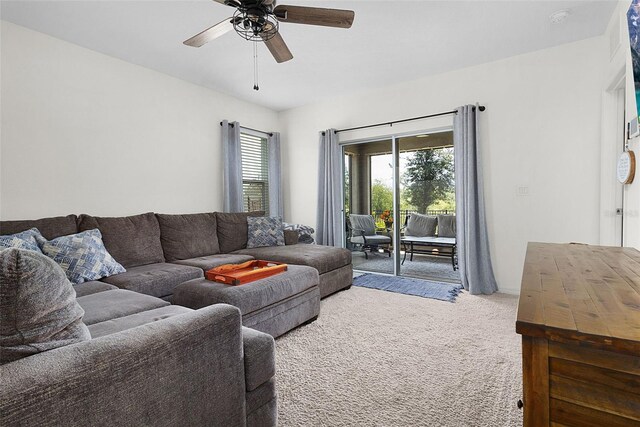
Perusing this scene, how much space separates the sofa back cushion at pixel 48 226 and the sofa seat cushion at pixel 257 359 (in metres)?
2.19

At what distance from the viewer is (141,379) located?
92cm

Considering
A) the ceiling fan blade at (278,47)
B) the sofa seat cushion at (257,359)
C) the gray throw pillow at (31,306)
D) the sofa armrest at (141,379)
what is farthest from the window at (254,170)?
the gray throw pillow at (31,306)

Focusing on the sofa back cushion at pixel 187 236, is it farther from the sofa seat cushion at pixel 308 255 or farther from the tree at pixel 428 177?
the tree at pixel 428 177

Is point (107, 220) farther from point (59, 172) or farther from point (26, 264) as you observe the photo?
point (26, 264)

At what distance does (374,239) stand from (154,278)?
3118 mm

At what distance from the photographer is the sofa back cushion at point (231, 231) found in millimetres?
3924

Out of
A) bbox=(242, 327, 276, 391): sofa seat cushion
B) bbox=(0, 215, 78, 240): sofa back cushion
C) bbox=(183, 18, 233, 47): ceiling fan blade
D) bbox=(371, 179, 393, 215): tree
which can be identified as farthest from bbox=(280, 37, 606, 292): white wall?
bbox=(0, 215, 78, 240): sofa back cushion

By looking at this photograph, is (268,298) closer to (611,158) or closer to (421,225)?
(421,225)

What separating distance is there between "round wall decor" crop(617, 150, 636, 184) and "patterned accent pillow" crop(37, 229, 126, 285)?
4015 millimetres

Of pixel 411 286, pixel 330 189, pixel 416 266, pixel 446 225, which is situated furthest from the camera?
pixel 330 189

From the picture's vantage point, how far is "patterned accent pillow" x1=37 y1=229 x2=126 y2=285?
7.72 ft

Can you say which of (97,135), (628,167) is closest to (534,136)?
(628,167)

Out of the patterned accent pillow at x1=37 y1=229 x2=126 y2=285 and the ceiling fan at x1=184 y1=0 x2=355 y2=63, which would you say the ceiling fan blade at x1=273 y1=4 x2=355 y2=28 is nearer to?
the ceiling fan at x1=184 y1=0 x2=355 y2=63

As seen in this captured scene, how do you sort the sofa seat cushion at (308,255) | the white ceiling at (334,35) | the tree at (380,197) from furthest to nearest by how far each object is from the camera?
the tree at (380,197) < the sofa seat cushion at (308,255) < the white ceiling at (334,35)
